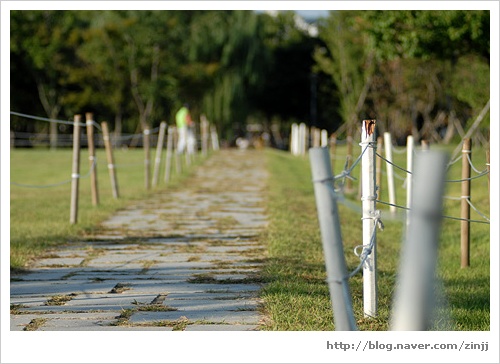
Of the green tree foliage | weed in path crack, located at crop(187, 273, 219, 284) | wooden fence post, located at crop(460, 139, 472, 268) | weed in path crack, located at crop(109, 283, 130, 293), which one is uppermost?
the green tree foliage

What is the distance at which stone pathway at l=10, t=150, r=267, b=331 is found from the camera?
6227mm

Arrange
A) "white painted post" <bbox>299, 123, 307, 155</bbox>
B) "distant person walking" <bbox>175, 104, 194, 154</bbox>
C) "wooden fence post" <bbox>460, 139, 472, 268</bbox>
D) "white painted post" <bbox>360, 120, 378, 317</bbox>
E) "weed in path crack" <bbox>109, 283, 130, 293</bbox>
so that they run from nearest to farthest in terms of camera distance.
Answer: "white painted post" <bbox>360, 120, 378, 317</bbox> < "weed in path crack" <bbox>109, 283, 130, 293</bbox> < "wooden fence post" <bbox>460, 139, 472, 268</bbox> < "distant person walking" <bbox>175, 104, 194, 154</bbox> < "white painted post" <bbox>299, 123, 307, 155</bbox>

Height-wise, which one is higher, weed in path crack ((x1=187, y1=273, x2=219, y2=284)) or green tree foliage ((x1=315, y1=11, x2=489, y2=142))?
green tree foliage ((x1=315, y1=11, x2=489, y2=142))

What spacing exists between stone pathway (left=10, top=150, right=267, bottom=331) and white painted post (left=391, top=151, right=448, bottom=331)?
9.08 ft

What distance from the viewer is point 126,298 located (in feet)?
22.6

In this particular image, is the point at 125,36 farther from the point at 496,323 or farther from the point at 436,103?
the point at 496,323

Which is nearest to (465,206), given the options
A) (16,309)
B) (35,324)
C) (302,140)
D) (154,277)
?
(154,277)

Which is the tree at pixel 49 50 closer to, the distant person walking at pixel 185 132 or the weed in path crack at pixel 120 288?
the distant person walking at pixel 185 132

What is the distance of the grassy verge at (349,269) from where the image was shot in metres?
6.21

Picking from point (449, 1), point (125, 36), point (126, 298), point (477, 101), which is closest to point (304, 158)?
point (477, 101)

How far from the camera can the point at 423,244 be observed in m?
3.11

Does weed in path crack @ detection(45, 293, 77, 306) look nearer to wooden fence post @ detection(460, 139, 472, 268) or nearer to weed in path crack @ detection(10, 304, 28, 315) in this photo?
weed in path crack @ detection(10, 304, 28, 315)

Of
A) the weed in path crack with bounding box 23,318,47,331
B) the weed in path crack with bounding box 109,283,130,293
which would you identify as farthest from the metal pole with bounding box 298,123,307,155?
the weed in path crack with bounding box 23,318,47,331

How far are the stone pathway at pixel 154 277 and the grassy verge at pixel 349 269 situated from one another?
204 mm
